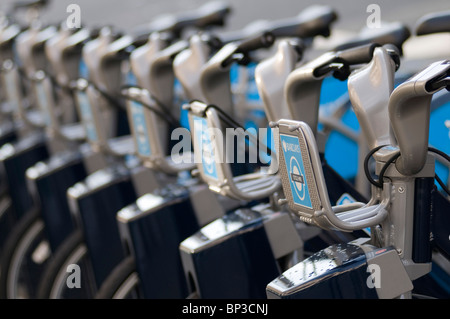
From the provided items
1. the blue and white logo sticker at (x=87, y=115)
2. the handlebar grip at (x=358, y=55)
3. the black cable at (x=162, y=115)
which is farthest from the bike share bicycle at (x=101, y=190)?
the handlebar grip at (x=358, y=55)

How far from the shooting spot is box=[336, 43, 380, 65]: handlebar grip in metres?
1.55

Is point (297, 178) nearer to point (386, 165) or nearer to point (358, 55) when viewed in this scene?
point (386, 165)

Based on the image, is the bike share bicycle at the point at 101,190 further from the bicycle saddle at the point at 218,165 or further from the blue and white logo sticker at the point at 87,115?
the bicycle saddle at the point at 218,165

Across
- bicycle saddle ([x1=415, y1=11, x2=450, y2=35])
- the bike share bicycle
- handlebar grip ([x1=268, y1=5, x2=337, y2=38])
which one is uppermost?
bicycle saddle ([x1=415, y1=11, x2=450, y2=35])

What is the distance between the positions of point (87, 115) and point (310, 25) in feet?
2.74

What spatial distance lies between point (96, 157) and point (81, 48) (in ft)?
1.45

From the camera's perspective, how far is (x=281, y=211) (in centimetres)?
195

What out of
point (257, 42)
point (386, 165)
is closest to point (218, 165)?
point (257, 42)

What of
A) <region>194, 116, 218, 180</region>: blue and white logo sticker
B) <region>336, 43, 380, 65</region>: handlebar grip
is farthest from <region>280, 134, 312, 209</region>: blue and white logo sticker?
<region>194, 116, 218, 180</region>: blue and white logo sticker

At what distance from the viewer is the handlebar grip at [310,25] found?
8.40 ft

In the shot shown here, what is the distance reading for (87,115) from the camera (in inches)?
113

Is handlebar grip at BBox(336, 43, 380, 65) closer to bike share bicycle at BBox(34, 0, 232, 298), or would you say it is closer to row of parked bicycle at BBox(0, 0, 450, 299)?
row of parked bicycle at BBox(0, 0, 450, 299)

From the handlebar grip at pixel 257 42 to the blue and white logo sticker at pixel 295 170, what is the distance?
19.0 inches

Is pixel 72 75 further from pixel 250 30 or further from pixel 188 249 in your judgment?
pixel 188 249
